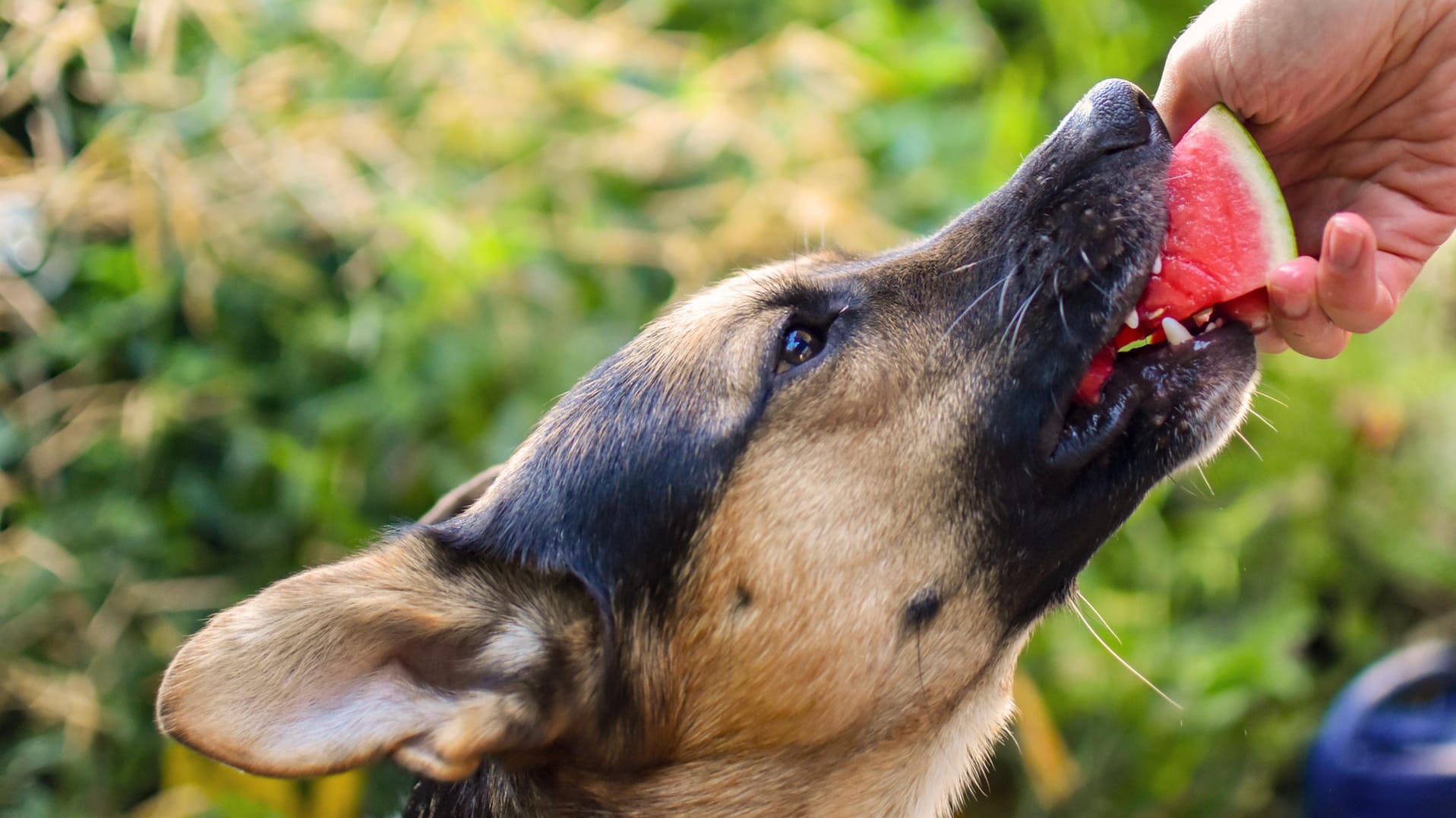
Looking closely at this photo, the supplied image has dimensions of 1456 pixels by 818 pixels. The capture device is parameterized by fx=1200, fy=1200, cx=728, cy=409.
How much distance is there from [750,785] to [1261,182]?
1.67 meters

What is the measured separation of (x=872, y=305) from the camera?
8.67 ft

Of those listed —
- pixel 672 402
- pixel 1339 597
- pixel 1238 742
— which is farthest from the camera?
pixel 1339 597

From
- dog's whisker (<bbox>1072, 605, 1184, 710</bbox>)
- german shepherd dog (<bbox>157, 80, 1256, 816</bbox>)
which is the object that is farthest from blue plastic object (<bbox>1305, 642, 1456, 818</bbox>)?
german shepherd dog (<bbox>157, 80, 1256, 816</bbox>)

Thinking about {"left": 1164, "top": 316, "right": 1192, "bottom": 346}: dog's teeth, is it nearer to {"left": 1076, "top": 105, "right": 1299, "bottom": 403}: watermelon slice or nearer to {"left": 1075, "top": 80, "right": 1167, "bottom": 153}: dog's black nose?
{"left": 1076, "top": 105, "right": 1299, "bottom": 403}: watermelon slice

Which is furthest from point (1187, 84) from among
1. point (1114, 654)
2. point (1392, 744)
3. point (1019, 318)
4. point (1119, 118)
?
point (1392, 744)

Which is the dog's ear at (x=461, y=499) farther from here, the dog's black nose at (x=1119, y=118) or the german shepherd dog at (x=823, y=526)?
the dog's black nose at (x=1119, y=118)

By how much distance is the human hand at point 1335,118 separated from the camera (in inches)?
99.2

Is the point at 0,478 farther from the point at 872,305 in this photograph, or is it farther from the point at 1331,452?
the point at 1331,452

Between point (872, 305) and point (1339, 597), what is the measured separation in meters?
3.74

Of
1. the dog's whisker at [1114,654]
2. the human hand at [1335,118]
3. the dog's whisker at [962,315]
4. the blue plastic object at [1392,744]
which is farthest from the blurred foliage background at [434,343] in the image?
the dog's whisker at [962,315]

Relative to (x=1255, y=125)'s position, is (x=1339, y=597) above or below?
below

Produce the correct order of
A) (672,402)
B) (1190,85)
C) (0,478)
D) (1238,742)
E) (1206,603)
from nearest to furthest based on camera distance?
1. (672,402)
2. (1190,85)
3. (0,478)
4. (1238,742)
5. (1206,603)

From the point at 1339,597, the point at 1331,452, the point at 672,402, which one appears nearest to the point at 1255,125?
the point at 672,402

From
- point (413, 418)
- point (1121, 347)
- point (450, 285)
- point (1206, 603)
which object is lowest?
point (1206, 603)
